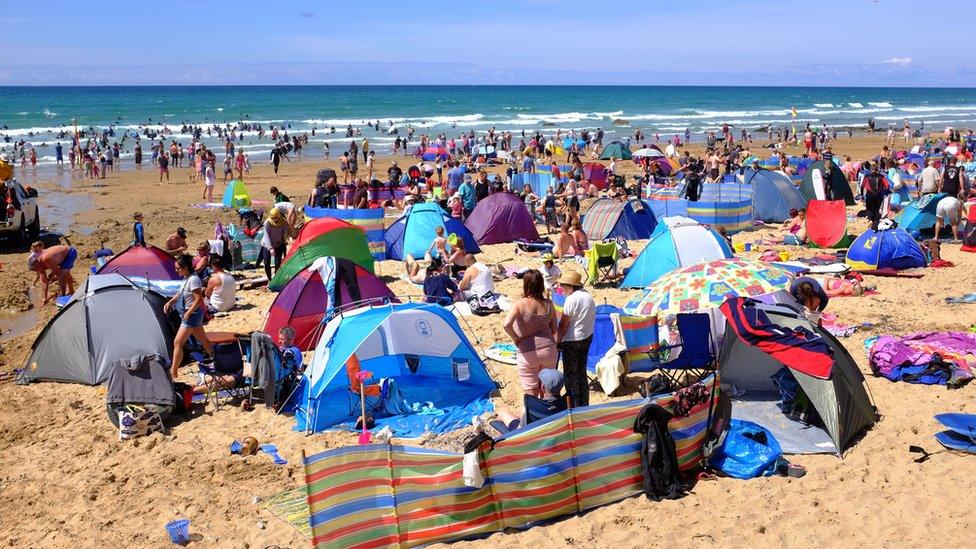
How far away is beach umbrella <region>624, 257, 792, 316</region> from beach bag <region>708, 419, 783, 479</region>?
2.09m

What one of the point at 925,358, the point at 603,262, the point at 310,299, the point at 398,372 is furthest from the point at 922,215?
the point at 398,372

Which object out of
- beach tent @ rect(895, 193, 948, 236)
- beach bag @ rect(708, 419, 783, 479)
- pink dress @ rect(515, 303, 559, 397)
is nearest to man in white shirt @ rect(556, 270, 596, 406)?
pink dress @ rect(515, 303, 559, 397)

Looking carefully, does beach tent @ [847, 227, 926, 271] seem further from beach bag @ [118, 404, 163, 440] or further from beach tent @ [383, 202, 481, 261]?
beach bag @ [118, 404, 163, 440]

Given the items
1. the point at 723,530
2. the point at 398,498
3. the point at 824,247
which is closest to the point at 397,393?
the point at 398,498

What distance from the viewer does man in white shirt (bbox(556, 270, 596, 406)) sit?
7.72 meters

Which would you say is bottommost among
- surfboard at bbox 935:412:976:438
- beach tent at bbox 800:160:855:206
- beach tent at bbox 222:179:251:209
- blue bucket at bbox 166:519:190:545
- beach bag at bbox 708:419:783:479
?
blue bucket at bbox 166:519:190:545

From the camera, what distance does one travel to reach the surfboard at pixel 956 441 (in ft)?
23.2

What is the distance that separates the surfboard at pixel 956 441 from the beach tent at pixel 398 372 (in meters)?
4.16

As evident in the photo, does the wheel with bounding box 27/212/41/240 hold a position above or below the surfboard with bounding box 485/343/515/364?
above

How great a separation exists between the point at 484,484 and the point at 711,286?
13.9ft

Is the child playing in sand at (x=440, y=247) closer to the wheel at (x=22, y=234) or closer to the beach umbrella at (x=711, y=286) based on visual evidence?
the beach umbrella at (x=711, y=286)

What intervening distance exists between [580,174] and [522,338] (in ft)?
52.9

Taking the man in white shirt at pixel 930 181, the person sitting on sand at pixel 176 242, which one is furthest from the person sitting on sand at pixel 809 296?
the man in white shirt at pixel 930 181

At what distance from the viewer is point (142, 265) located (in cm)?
1295
